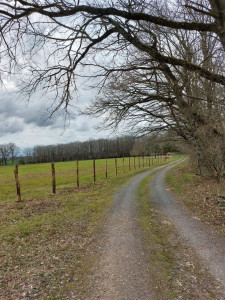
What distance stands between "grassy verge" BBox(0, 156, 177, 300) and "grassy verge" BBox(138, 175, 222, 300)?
122cm

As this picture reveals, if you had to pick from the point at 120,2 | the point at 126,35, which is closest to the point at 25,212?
the point at 126,35

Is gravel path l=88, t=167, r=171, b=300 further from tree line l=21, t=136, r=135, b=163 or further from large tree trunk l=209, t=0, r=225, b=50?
tree line l=21, t=136, r=135, b=163

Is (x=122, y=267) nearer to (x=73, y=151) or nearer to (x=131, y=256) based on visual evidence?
(x=131, y=256)

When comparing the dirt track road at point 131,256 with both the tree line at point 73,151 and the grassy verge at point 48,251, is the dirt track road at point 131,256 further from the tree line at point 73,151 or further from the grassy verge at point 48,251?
the tree line at point 73,151

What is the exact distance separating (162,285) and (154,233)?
2.34 m

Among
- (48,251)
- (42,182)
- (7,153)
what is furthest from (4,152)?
(48,251)

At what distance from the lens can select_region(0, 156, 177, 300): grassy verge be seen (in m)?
3.29

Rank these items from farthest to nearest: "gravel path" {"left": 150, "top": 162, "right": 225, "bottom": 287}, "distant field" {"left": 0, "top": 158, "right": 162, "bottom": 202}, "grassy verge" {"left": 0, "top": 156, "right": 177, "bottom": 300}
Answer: "distant field" {"left": 0, "top": 158, "right": 162, "bottom": 202}
"gravel path" {"left": 150, "top": 162, "right": 225, "bottom": 287}
"grassy verge" {"left": 0, "top": 156, "right": 177, "bottom": 300}

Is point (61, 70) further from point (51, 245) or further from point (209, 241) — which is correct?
point (209, 241)

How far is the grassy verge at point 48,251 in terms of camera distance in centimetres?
329

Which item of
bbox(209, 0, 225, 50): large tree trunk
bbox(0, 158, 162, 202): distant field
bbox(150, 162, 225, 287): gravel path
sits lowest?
bbox(0, 158, 162, 202): distant field

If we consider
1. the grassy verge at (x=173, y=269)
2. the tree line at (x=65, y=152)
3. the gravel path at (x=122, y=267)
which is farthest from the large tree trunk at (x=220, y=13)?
the tree line at (x=65, y=152)

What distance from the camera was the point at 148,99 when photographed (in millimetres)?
12234

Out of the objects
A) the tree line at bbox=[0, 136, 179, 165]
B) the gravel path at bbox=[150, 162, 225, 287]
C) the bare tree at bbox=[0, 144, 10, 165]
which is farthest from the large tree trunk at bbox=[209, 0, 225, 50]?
the bare tree at bbox=[0, 144, 10, 165]
